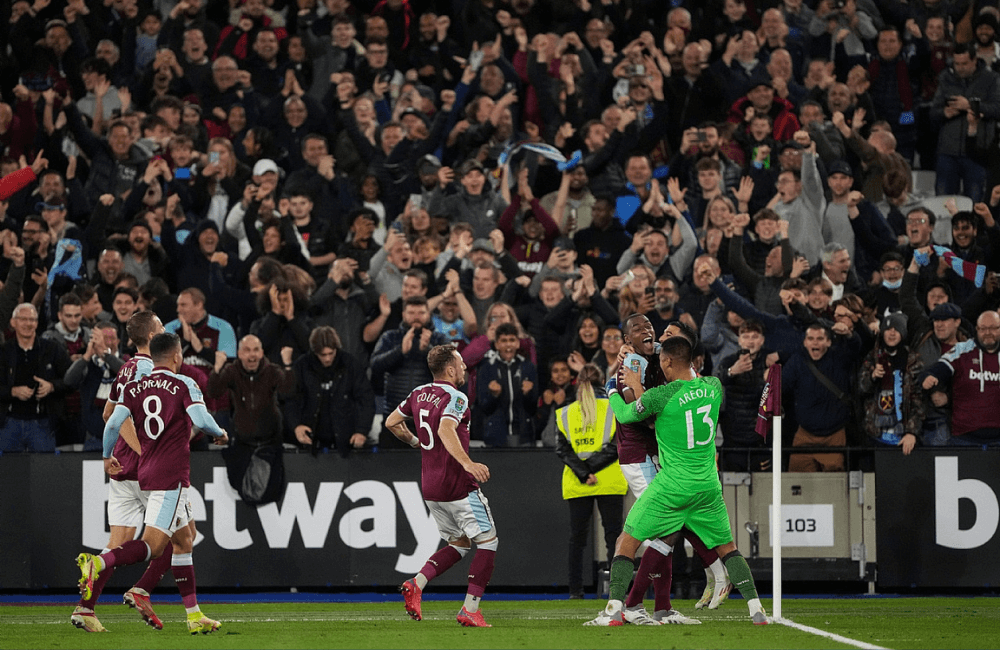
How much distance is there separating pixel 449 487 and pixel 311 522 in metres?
4.14

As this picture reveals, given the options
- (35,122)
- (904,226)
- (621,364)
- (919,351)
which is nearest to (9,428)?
(35,122)

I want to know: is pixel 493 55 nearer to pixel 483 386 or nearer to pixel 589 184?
pixel 589 184

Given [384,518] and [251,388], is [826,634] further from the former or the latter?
[251,388]

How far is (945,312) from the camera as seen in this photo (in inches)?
575

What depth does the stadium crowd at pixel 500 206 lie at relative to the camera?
572 inches

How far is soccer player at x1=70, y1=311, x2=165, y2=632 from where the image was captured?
10.1 metres

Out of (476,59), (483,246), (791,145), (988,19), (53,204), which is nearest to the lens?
(483,246)

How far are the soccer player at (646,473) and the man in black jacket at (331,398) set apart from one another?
12.2 feet

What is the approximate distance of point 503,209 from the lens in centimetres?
1739

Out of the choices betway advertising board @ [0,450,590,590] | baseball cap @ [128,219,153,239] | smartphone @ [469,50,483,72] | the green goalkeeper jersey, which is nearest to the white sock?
the green goalkeeper jersey

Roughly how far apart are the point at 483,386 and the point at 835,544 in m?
4.04

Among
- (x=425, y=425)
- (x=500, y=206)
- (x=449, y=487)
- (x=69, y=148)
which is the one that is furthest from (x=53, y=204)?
(x=449, y=487)

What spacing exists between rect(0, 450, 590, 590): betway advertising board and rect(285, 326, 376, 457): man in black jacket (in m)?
0.37


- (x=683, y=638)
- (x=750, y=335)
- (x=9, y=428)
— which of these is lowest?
(x=683, y=638)
